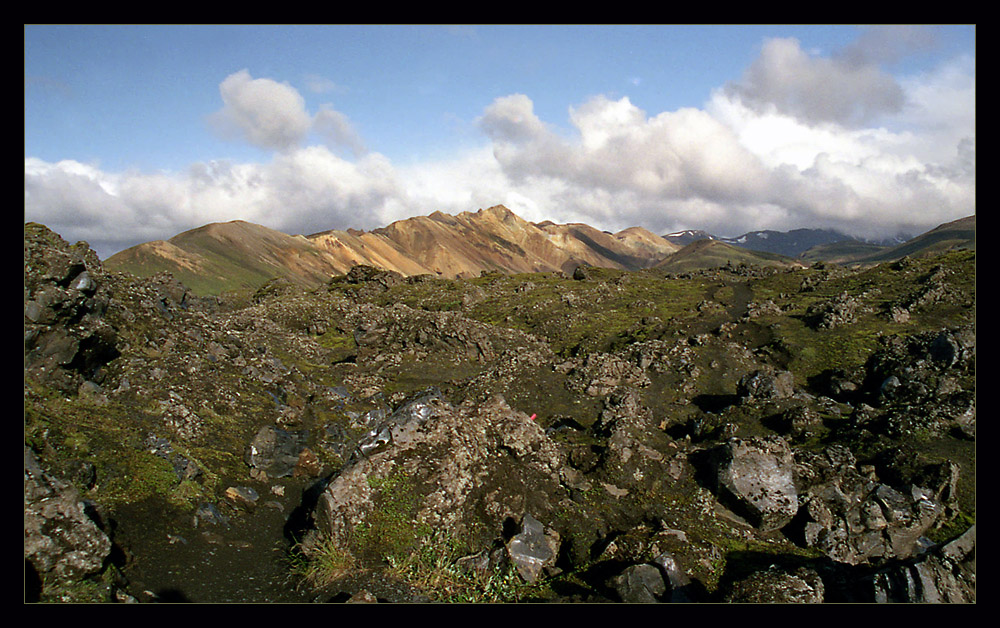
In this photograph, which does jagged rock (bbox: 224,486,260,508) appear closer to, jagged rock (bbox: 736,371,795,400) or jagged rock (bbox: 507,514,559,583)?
jagged rock (bbox: 507,514,559,583)

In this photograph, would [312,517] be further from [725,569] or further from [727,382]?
[727,382]

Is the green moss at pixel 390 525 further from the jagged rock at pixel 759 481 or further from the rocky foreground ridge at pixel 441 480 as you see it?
the jagged rock at pixel 759 481

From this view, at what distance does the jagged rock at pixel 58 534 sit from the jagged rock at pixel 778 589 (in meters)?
12.8

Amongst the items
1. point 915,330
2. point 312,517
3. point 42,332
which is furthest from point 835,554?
point 915,330

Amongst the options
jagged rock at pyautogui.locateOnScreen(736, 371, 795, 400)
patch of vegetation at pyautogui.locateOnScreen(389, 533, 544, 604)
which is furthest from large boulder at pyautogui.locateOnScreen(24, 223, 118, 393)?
jagged rock at pyautogui.locateOnScreen(736, 371, 795, 400)

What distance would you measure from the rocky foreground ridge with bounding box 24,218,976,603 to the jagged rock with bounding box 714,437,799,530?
6 cm

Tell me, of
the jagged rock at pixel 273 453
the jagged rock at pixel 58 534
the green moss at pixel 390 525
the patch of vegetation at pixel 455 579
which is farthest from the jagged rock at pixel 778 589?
the jagged rock at pixel 273 453

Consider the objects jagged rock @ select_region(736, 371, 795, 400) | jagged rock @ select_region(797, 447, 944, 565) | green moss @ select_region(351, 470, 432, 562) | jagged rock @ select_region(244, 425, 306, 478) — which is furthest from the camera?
jagged rock @ select_region(736, 371, 795, 400)

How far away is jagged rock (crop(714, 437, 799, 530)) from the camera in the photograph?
1402 cm

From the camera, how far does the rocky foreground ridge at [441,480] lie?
1049 cm

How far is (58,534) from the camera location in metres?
9.28

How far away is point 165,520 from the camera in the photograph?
42.1 feet

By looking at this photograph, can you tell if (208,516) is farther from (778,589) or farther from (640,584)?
(778,589)

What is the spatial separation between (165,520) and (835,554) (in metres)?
18.2
